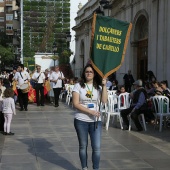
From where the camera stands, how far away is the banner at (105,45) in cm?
612

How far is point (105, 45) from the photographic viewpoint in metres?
6.18

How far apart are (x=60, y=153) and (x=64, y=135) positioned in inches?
82.7

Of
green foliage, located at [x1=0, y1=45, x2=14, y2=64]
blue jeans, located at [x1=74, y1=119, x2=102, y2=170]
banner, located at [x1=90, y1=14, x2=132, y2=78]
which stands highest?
green foliage, located at [x1=0, y1=45, x2=14, y2=64]

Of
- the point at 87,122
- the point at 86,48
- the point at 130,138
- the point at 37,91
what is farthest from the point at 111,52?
the point at 86,48

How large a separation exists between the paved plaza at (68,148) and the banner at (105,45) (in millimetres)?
1774

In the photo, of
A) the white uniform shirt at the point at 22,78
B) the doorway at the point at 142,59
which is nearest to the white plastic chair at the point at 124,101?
the white uniform shirt at the point at 22,78

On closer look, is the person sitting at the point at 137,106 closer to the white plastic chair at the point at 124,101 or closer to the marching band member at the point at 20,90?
the white plastic chair at the point at 124,101

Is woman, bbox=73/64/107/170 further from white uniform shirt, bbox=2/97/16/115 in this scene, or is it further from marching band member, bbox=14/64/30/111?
marching band member, bbox=14/64/30/111

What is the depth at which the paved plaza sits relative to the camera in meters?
6.94

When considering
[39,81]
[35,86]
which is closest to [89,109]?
[39,81]

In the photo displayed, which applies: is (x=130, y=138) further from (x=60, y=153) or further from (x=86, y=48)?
(x=86, y=48)

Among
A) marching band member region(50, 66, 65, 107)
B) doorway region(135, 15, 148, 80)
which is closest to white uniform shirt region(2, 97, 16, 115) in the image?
marching band member region(50, 66, 65, 107)

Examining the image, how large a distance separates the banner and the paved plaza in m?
1.77

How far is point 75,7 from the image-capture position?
2435 inches
